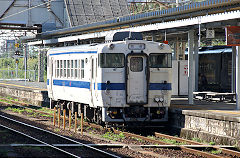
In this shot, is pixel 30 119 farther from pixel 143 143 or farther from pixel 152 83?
pixel 143 143

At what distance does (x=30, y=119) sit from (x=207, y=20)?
9732 millimetres

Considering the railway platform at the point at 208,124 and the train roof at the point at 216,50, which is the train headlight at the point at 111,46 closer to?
the railway platform at the point at 208,124

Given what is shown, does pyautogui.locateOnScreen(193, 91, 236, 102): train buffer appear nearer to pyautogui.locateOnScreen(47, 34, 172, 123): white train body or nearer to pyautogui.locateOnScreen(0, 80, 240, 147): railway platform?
pyautogui.locateOnScreen(0, 80, 240, 147): railway platform

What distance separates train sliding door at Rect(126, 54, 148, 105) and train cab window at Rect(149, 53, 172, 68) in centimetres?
24

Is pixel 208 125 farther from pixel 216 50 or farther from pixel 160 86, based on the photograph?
pixel 216 50

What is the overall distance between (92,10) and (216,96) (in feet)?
83.2

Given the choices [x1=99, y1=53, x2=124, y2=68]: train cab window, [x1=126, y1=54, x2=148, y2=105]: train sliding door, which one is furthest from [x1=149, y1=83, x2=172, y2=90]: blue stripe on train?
[x1=99, y1=53, x2=124, y2=68]: train cab window

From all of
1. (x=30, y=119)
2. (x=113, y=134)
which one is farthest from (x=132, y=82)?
(x=30, y=119)

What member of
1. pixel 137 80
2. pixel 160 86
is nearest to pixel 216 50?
pixel 160 86

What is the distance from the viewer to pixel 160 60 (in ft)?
55.3

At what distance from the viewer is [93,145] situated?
13273mm

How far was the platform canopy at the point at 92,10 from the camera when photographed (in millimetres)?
43969

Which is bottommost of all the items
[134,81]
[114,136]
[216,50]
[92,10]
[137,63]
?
[114,136]

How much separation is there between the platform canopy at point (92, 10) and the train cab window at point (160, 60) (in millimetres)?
27362
